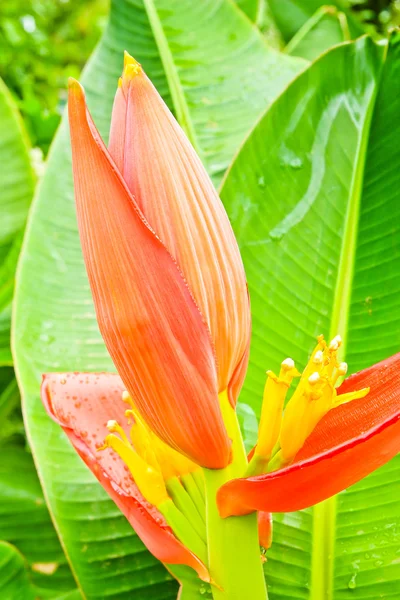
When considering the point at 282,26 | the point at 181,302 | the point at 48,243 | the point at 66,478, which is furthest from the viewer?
the point at 282,26

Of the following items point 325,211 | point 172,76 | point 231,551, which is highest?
point 172,76

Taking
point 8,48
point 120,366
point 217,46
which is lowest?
point 120,366

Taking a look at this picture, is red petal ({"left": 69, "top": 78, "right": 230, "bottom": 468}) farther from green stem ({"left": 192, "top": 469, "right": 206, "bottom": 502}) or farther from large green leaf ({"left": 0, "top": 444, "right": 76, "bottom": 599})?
large green leaf ({"left": 0, "top": 444, "right": 76, "bottom": 599})

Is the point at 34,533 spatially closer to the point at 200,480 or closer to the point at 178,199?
the point at 200,480

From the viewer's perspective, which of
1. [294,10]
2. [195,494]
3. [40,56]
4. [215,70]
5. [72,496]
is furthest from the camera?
[40,56]

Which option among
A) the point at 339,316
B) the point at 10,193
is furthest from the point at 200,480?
the point at 10,193

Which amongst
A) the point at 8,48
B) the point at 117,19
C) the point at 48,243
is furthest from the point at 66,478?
the point at 8,48

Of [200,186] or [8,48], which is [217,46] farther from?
[8,48]

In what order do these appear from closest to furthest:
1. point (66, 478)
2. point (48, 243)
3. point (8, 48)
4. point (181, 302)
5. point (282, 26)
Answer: point (181, 302) → point (66, 478) → point (48, 243) → point (282, 26) → point (8, 48)
